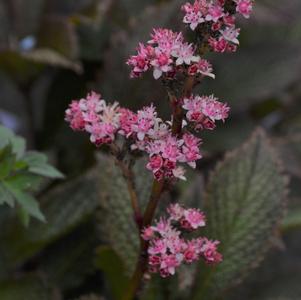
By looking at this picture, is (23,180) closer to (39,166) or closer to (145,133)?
(39,166)

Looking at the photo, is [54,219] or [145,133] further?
[54,219]

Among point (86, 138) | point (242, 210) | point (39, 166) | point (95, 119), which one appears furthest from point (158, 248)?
point (86, 138)

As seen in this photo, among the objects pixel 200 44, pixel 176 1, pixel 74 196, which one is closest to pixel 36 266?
pixel 74 196

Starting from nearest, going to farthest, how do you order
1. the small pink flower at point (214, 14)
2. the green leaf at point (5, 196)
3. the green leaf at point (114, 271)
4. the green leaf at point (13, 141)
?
the small pink flower at point (214, 14) < the green leaf at point (5, 196) < the green leaf at point (13, 141) < the green leaf at point (114, 271)

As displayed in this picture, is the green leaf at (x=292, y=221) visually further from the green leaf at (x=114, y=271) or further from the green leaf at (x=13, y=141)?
the green leaf at (x=13, y=141)

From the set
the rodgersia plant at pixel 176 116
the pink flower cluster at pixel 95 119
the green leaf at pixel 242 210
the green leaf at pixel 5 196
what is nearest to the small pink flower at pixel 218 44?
the rodgersia plant at pixel 176 116

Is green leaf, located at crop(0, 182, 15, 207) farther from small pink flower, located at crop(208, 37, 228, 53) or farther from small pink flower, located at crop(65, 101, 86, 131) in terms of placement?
small pink flower, located at crop(208, 37, 228, 53)

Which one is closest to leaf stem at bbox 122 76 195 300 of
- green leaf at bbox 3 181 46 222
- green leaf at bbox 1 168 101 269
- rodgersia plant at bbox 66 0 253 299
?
rodgersia plant at bbox 66 0 253 299
